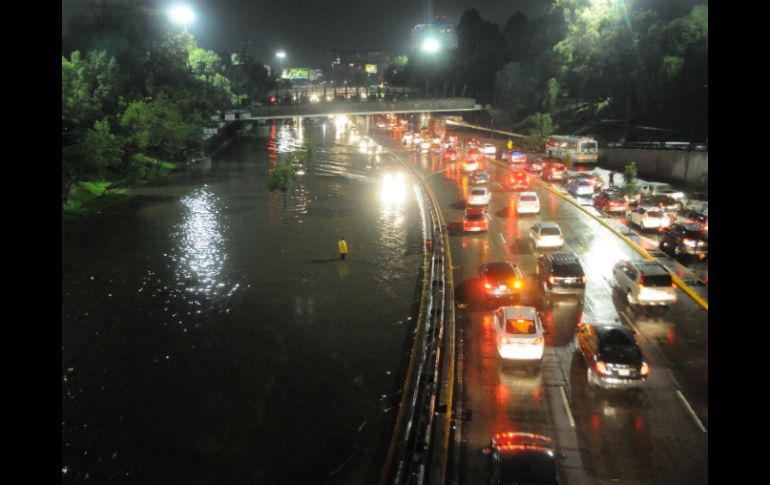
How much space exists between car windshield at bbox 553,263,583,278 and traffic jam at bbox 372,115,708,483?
5 cm

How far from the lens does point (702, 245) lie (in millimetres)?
25750

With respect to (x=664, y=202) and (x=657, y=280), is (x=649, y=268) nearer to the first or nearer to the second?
(x=657, y=280)

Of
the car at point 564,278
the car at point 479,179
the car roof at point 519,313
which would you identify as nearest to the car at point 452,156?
the car at point 479,179

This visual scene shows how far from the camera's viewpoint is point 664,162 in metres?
49.9

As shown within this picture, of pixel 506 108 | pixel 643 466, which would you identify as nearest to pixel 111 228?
pixel 643 466

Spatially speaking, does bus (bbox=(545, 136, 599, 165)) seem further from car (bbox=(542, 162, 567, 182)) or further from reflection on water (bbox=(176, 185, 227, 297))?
reflection on water (bbox=(176, 185, 227, 297))

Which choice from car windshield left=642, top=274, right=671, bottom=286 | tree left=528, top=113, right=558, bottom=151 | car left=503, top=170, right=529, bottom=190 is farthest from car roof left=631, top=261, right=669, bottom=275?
tree left=528, top=113, right=558, bottom=151

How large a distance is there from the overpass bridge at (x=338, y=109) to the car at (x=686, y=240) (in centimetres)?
6480

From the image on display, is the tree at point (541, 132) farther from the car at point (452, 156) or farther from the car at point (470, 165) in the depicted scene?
the car at point (470, 165)

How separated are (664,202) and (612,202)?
2.96 meters

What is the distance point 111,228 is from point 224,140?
6511cm

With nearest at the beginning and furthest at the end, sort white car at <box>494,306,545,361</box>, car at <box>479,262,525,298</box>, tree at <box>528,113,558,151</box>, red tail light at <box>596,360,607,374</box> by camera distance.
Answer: red tail light at <box>596,360,607,374</box> → white car at <box>494,306,545,361</box> → car at <box>479,262,525,298</box> → tree at <box>528,113,558,151</box>

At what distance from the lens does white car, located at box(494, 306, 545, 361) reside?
16000 mm
